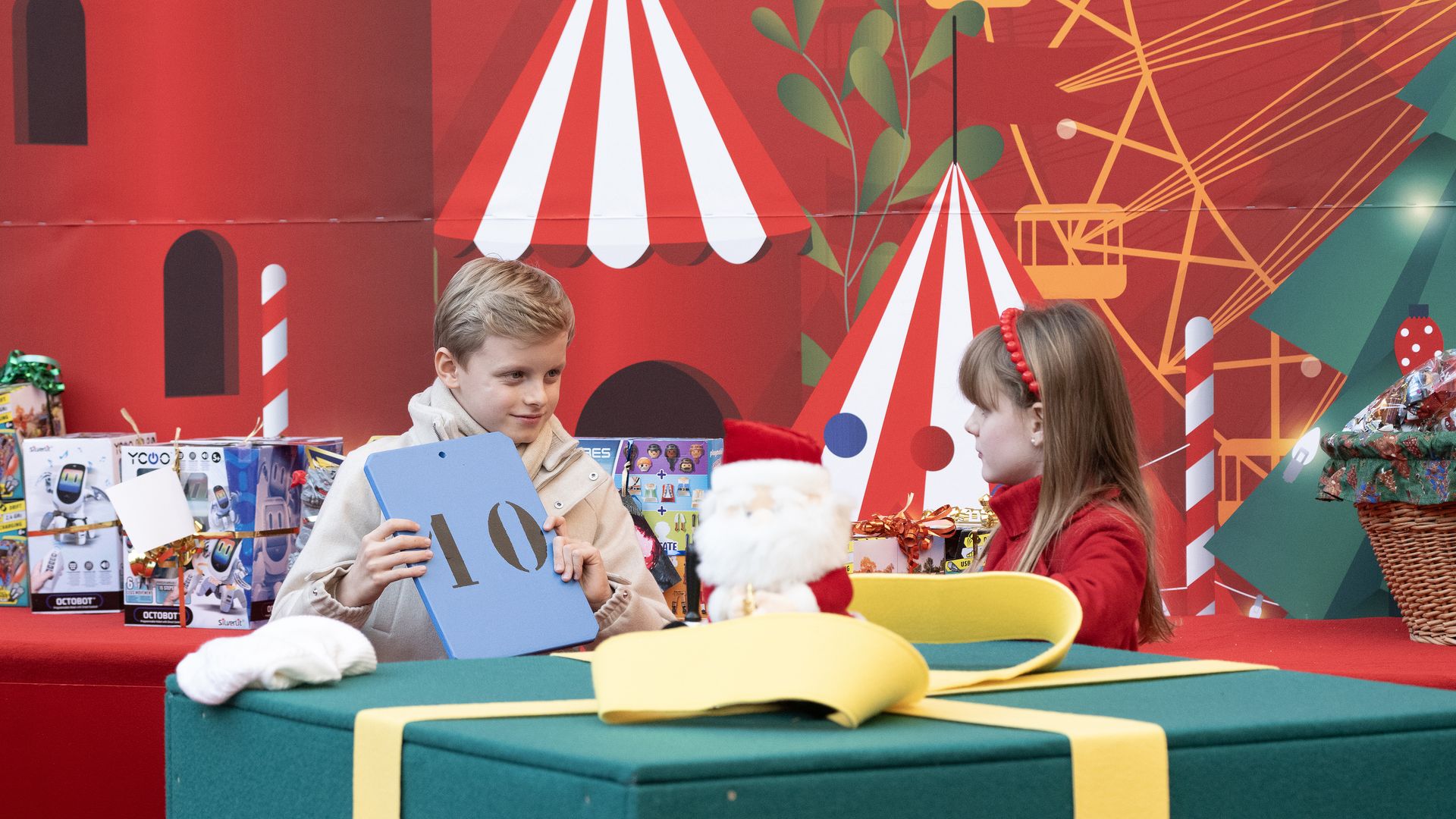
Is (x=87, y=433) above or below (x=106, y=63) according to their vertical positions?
below

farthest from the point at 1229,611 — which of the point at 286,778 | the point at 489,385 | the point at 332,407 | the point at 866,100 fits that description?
the point at 286,778

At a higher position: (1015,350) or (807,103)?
(807,103)

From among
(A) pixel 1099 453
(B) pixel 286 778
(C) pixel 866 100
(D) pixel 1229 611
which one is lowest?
(D) pixel 1229 611

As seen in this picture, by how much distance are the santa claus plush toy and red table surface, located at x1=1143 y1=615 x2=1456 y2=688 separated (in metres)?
1.15

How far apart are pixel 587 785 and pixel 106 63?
8.35 feet

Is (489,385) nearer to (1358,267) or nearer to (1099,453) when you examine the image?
(1099,453)

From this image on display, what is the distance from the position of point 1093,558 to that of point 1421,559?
40.0 inches

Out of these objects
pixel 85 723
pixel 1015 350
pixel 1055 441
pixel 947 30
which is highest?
pixel 947 30

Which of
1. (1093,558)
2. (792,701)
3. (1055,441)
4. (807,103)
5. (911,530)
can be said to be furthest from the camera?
(807,103)

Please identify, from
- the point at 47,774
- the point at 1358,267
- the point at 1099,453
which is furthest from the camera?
the point at 1358,267

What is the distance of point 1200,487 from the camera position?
2.43 m

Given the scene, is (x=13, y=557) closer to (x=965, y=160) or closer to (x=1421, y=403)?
(x=965, y=160)

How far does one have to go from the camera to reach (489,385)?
173 cm

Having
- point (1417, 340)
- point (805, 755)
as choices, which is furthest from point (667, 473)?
point (805, 755)
